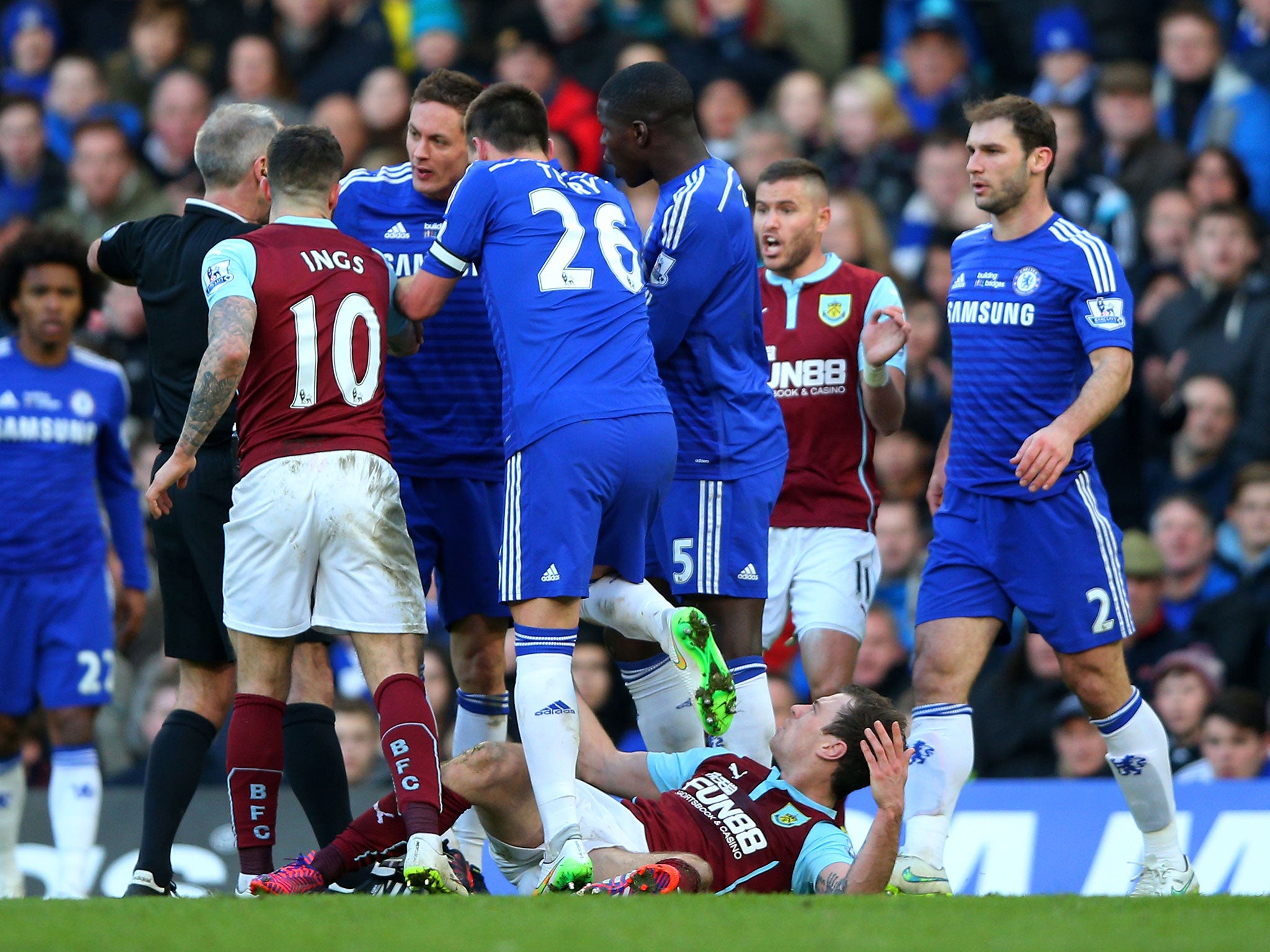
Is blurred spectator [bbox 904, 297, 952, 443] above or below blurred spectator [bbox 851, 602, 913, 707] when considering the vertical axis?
above

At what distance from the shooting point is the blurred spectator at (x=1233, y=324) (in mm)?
10523

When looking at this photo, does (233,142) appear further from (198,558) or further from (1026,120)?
(1026,120)

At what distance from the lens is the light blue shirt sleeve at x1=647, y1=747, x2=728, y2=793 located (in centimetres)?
671

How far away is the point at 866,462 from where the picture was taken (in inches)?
329

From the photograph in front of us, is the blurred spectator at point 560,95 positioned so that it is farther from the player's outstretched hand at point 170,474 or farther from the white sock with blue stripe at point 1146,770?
the player's outstretched hand at point 170,474

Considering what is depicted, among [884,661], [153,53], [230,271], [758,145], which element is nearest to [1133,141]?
[758,145]

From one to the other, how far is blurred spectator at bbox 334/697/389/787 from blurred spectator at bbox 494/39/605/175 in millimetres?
4191

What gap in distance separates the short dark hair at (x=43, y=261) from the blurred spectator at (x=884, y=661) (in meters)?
4.62

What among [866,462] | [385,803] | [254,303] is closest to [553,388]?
[254,303]

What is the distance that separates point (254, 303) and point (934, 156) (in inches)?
273

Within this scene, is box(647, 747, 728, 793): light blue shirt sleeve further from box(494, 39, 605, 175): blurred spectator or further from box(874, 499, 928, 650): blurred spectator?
box(494, 39, 605, 175): blurred spectator

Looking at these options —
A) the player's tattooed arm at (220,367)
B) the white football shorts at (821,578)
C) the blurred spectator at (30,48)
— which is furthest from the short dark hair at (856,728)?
the blurred spectator at (30,48)

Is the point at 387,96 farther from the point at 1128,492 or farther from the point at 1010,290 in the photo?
the point at 1010,290

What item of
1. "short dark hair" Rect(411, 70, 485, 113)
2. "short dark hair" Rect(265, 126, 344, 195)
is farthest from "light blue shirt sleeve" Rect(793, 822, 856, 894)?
"short dark hair" Rect(411, 70, 485, 113)
